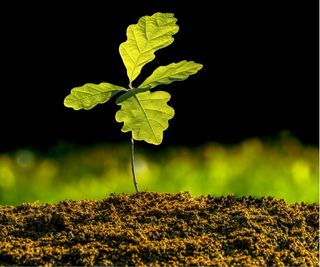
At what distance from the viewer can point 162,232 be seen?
11.0ft

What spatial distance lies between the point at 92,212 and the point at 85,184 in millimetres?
1530

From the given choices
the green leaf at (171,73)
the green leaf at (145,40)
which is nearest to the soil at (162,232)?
the green leaf at (171,73)

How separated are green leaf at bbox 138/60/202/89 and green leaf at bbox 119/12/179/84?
114mm

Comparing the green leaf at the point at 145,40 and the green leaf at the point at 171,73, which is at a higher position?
the green leaf at the point at 145,40

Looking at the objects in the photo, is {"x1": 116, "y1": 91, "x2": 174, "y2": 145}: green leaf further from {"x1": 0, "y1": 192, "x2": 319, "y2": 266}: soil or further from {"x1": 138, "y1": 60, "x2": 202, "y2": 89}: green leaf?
{"x1": 0, "y1": 192, "x2": 319, "y2": 266}: soil

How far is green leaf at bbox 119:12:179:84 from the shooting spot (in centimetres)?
407

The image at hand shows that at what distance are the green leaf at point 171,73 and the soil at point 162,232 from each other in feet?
2.22

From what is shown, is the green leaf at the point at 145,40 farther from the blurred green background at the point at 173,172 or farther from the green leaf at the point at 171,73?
the blurred green background at the point at 173,172

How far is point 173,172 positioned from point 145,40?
159cm

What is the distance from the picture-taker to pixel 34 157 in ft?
18.8

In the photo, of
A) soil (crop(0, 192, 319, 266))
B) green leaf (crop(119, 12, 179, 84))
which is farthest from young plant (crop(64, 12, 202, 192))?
soil (crop(0, 192, 319, 266))

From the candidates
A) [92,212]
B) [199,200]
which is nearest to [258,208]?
[199,200]

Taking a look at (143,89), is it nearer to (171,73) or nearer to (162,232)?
(171,73)

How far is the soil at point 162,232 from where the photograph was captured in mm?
3070
